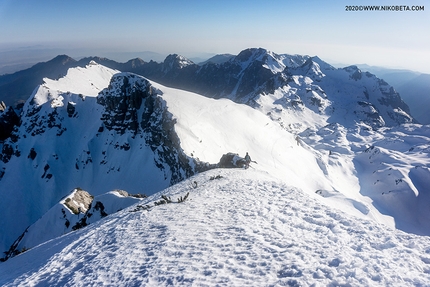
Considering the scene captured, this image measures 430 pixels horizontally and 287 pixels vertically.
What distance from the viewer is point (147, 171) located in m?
78.1

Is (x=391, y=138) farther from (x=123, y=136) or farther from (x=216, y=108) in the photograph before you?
(x=123, y=136)

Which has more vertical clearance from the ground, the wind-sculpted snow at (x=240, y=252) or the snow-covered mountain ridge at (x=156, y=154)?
the wind-sculpted snow at (x=240, y=252)

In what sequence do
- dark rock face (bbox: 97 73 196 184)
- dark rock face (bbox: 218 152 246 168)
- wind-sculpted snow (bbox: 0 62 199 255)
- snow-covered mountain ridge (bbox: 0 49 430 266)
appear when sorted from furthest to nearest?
1. wind-sculpted snow (bbox: 0 62 199 255)
2. dark rock face (bbox: 97 73 196 184)
3. snow-covered mountain ridge (bbox: 0 49 430 266)
4. dark rock face (bbox: 218 152 246 168)

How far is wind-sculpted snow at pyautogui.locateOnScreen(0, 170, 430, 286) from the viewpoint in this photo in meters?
7.50

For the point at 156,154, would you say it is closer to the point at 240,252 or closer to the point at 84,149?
the point at 84,149

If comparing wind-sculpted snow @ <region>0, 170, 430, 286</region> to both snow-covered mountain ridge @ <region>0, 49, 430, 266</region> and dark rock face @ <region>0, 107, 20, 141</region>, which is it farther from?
dark rock face @ <region>0, 107, 20, 141</region>

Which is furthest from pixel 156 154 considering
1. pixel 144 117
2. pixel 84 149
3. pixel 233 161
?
pixel 233 161

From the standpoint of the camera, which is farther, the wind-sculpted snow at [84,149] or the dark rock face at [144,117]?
the wind-sculpted snow at [84,149]

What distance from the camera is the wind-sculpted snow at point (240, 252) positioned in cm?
750

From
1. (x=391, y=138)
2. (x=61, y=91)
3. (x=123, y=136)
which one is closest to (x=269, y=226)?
(x=123, y=136)

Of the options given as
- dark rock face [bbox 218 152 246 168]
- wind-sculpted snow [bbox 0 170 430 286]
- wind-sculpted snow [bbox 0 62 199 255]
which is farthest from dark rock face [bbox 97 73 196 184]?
wind-sculpted snow [bbox 0 170 430 286]

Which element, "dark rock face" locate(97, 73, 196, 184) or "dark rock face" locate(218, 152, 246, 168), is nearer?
"dark rock face" locate(218, 152, 246, 168)

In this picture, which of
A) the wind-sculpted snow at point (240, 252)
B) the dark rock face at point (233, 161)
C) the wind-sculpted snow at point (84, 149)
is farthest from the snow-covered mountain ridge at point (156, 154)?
the wind-sculpted snow at point (240, 252)

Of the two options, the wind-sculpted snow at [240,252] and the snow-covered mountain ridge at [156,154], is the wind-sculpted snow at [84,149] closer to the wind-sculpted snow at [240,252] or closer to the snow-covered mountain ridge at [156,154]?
the snow-covered mountain ridge at [156,154]
